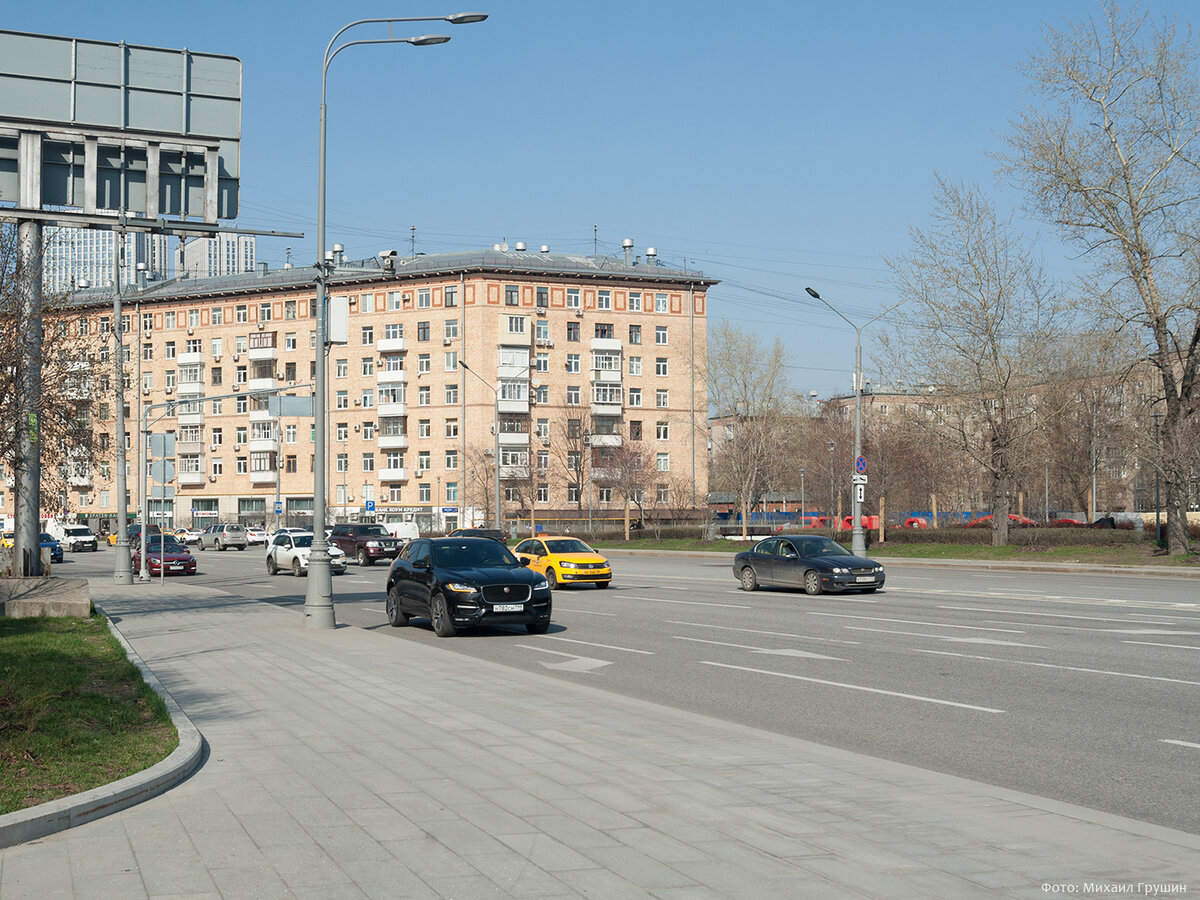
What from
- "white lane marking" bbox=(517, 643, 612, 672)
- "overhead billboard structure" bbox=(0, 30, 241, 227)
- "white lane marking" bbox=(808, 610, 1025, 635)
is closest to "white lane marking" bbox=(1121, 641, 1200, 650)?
"white lane marking" bbox=(808, 610, 1025, 635)

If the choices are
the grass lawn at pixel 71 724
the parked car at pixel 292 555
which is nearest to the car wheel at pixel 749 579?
the grass lawn at pixel 71 724

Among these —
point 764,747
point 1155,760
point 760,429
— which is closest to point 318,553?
Answer: point 764,747

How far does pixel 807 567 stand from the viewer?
28.1m

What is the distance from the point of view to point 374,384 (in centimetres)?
9462

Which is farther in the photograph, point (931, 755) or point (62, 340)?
point (62, 340)

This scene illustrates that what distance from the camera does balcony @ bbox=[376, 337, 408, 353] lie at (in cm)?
9219

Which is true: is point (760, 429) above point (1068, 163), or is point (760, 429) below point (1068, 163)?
below

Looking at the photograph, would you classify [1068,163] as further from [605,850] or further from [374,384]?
[374,384]

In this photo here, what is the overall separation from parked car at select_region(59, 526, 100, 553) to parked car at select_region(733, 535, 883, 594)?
6323cm

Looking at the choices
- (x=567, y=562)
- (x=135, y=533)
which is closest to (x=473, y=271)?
(x=135, y=533)

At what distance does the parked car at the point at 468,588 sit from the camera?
63.4ft

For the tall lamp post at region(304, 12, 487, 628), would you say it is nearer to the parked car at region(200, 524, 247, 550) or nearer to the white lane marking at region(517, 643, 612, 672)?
the white lane marking at region(517, 643, 612, 672)

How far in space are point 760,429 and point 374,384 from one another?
125 ft

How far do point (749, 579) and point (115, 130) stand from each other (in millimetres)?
17769
